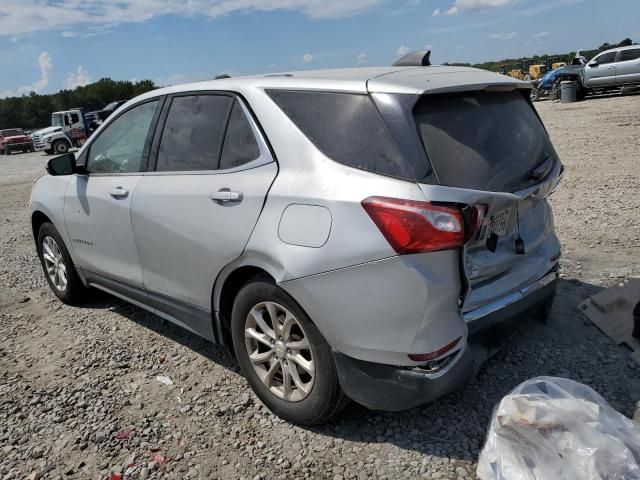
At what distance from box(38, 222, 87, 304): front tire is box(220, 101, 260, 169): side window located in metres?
2.30

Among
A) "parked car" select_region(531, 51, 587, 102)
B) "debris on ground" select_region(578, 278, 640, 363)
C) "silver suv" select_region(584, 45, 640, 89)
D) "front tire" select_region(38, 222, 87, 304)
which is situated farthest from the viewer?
"parked car" select_region(531, 51, 587, 102)

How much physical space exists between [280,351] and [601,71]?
983 inches

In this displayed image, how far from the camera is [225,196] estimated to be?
2.94m

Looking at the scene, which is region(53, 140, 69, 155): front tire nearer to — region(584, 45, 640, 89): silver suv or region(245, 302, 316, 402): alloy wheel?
region(584, 45, 640, 89): silver suv

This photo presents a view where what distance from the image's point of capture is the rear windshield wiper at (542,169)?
2811mm

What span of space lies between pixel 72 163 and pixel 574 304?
3.91m

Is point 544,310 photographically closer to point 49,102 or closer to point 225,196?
point 225,196

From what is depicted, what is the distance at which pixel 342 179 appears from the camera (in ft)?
8.19

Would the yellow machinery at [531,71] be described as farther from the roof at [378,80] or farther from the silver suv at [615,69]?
the roof at [378,80]

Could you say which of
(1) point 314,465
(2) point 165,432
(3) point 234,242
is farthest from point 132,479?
(3) point 234,242

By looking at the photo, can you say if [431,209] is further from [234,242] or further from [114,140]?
[114,140]

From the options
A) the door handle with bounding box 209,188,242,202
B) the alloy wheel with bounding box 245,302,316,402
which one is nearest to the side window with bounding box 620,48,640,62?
the door handle with bounding box 209,188,242,202

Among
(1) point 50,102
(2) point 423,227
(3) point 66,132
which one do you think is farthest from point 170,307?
(1) point 50,102

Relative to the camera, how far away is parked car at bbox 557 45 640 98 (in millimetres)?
22594
